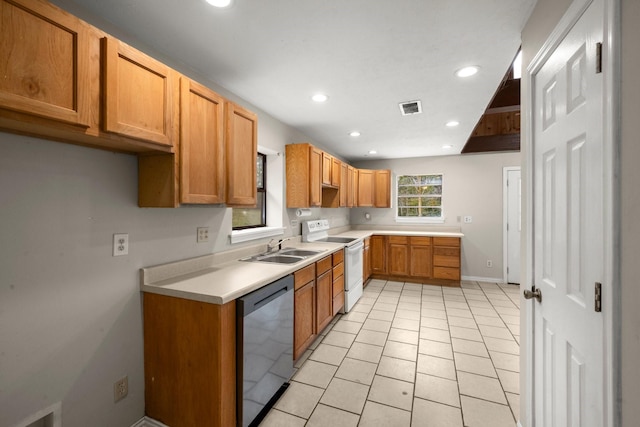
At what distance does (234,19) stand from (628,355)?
83.6 inches

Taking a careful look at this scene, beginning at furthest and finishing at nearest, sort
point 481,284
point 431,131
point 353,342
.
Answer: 1. point 481,284
2. point 431,131
3. point 353,342

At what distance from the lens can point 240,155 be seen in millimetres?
2098

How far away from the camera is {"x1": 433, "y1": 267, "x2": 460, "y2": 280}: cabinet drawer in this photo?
4.69 metres

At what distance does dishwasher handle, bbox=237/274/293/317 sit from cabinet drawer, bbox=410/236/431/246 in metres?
3.34

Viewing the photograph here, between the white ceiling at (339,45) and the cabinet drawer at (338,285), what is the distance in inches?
76.8

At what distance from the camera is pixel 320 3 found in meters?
1.40

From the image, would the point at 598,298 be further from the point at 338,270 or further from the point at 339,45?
the point at 338,270

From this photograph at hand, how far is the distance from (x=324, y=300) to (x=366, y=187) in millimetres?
3080

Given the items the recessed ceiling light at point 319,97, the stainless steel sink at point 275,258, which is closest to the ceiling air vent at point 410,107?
the recessed ceiling light at point 319,97

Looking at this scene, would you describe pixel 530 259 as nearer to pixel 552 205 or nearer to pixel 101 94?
pixel 552 205

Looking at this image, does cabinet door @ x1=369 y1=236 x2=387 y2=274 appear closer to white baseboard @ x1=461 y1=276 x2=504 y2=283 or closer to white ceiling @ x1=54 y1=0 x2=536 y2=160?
white baseboard @ x1=461 y1=276 x2=504 y2=283

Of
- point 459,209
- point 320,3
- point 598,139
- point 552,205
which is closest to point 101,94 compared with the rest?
point 320,3

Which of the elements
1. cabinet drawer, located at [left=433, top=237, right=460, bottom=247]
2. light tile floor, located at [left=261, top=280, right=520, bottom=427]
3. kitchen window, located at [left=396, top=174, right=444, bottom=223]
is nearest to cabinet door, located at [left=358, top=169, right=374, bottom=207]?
kitchen window, located at [left=396, top=174, right=444, bottom=223]

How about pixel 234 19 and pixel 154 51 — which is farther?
pixel 154 51
